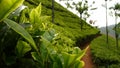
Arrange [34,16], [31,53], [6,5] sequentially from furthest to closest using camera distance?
[34,16] → [31,53] → [6,5]

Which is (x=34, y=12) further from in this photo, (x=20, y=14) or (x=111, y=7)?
(x=111, y=7)

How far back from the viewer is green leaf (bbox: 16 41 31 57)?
4.51ft

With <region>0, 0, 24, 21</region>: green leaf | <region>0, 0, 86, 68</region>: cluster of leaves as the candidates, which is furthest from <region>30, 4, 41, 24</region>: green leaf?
<region>0, 0, 24, 21</region>: green leaf

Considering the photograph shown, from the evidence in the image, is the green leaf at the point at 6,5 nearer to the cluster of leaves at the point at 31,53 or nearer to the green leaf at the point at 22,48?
the cluster of leaves at the point at 31,53

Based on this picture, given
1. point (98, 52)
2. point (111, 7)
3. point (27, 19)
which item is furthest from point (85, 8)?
point (27, 19)

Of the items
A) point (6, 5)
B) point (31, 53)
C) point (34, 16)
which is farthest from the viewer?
point (34, 16)

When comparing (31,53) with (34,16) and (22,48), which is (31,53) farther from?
(34,16)

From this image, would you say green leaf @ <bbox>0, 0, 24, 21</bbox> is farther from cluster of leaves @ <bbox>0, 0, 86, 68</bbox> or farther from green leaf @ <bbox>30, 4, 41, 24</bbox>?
green leaf @ <bbox>30, 4, 41, 24</bbox>

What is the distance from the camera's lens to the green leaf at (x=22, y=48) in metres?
1.38

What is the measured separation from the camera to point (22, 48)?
1.40m

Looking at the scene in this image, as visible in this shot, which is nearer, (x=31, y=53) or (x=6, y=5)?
(x=6, y=5)

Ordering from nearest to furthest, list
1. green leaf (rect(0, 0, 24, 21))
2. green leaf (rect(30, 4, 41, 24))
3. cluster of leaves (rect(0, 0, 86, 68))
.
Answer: green leaf (rect(0, 0, 24, 21)) → cluster of leaves (rect(0, 0, 86, 68)) → green leaf (rect(30, 4, 41, 24))

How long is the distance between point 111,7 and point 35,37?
2568cm

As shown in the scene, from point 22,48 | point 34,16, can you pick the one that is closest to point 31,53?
point 22,48
